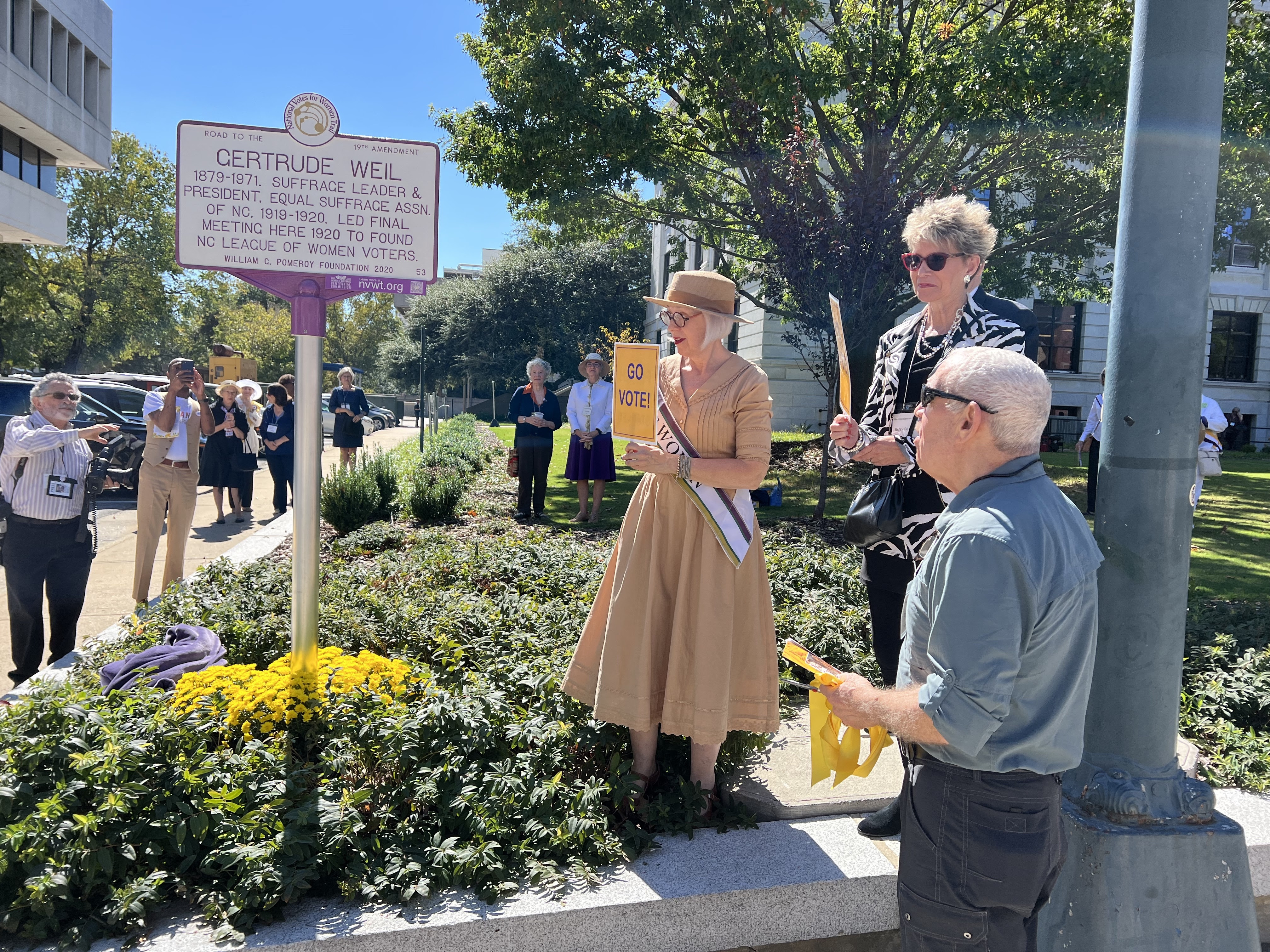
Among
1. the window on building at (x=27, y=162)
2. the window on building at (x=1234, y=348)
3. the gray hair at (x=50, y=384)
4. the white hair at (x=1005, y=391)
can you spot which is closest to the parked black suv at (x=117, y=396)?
the gray hair at (x=50, y=384)

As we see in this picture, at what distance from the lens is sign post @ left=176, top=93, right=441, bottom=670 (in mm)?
3578

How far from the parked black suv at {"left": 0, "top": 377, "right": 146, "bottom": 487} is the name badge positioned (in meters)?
8.13

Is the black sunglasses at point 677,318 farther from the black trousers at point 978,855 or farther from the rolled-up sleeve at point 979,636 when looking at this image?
the black trousers at point 978,855

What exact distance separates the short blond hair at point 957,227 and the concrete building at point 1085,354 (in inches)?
896

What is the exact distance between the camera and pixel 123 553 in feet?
31.0

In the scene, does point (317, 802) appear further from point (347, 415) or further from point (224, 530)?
point (347, 415)

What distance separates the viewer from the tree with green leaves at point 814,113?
11.9 m

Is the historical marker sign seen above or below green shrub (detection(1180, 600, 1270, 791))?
above

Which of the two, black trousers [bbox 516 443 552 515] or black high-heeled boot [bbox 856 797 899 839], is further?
black trousers [bbox 516 443 552 515]

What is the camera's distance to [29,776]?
2934mm

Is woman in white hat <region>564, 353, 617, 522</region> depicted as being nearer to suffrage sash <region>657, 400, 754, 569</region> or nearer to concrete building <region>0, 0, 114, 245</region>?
suffrage sash <region>657, 400, 754, 569</region>

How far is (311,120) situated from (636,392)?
73.0 inches

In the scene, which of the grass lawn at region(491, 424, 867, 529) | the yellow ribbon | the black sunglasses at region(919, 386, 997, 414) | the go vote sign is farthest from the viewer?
A: the grass lawn at region(491, 424, 867, 529)

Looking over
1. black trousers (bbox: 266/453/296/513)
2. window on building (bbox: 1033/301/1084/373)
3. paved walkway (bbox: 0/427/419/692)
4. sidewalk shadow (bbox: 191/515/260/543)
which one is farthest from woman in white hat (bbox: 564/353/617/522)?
window on building (bbox: 1033/301/1084/373)
